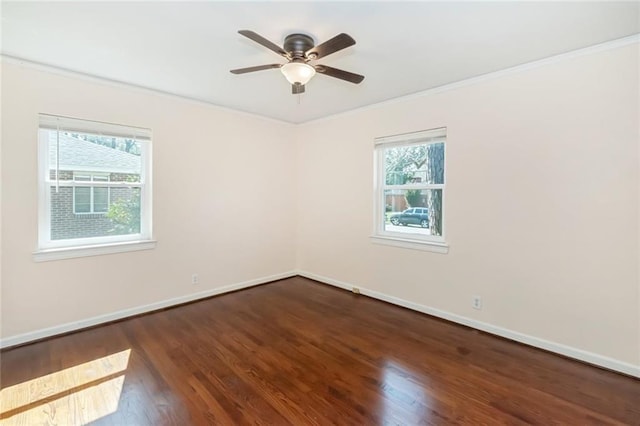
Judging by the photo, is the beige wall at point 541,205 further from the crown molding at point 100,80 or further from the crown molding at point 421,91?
the crown molding at point 100,80

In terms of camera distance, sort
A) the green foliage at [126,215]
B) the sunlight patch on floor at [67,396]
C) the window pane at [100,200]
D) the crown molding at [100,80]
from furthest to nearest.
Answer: the green foliage at [126,215] → the window pane at [100,200] → the crown molding at [100,80] → the sunlight patch on floor at [67,396]

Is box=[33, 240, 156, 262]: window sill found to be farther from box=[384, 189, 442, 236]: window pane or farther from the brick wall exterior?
box=[384, 189, 442, 236]: window pane

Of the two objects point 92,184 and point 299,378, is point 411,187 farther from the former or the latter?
point 92,184

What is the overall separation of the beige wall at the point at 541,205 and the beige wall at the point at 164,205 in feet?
6.10

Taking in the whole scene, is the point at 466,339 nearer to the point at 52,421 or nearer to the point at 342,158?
the point at 342,158

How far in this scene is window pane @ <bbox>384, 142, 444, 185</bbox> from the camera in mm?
3494

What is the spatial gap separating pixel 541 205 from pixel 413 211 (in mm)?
1315

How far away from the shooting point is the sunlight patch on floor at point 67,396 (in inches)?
73.9

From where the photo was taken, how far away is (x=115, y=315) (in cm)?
329

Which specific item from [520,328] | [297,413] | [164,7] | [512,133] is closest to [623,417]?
[520,328]

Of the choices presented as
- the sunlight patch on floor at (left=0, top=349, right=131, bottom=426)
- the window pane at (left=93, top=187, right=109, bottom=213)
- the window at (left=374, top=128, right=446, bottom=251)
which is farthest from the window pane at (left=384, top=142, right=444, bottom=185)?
the sunlight patch on floor at (left=0, top=349, right=131, bottom=426)

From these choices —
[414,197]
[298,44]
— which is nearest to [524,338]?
[414,197]

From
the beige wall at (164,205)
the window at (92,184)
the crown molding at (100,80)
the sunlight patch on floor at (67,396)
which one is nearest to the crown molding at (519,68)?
the beige wall at (164,205)

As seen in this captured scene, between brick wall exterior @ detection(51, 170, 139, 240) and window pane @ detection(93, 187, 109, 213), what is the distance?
4cm
